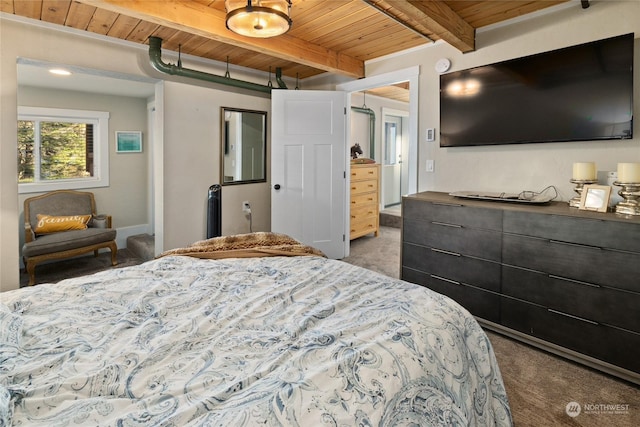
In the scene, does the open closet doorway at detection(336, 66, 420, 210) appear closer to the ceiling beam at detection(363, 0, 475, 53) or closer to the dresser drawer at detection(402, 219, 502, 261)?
the ceiling beam at detection(363, 0, 475, 53)

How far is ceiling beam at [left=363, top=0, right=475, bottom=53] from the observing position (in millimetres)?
2266

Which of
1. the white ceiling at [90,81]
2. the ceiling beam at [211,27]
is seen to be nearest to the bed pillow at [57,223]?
the white ceiling at [90,81]

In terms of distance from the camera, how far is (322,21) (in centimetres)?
291

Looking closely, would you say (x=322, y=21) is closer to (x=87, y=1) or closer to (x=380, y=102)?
(x=87, y=1)

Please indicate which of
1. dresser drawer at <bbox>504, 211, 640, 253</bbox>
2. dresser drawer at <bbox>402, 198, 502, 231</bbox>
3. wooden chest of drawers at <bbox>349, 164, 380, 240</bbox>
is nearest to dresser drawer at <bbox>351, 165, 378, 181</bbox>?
wooden chest of drawers at <bbox>349, 164, 380, 240</bbox>

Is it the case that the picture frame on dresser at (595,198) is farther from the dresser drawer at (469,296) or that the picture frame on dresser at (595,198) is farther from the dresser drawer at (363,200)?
the dresser drawer at (363,200)

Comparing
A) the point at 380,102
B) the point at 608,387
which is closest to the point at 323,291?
the point at 608,387

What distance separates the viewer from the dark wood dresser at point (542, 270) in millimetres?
1987

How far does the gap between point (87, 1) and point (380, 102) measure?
548 centimetres

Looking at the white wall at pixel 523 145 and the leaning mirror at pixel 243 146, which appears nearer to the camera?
the white wall at pixel 523 145

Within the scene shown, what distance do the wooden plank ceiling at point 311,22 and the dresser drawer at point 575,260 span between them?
5.45ft

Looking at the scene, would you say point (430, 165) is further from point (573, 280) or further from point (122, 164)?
point (122, 164)

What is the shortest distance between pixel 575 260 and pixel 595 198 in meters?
0.44

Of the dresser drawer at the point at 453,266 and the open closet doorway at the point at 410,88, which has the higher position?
the open closet doorway at the point at 410,88
